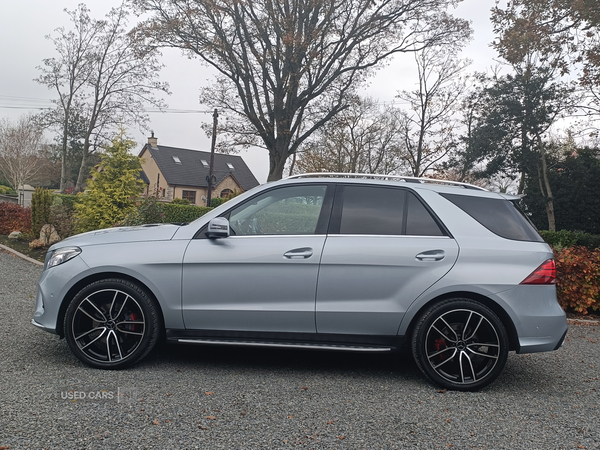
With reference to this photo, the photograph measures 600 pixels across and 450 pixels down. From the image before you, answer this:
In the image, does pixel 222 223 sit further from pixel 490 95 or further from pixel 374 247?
pixel 490 95

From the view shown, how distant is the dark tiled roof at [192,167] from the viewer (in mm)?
53713

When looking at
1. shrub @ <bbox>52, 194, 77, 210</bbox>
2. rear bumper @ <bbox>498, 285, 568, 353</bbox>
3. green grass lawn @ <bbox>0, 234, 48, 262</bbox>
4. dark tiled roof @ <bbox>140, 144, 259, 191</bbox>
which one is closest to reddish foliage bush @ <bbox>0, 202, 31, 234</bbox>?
green grass lawn @ <bbox>0, 234, 48, 262</bbox>

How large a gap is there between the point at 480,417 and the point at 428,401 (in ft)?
1.38

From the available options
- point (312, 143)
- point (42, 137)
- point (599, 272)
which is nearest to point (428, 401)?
point (599, 272)

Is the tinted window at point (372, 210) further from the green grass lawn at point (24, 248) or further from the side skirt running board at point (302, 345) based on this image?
the green grass lawn at point (24, 248)

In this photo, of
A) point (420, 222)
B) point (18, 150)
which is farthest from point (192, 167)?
point (420, 222)

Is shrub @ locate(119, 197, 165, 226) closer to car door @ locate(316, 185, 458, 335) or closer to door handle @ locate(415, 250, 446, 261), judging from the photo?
car door @ locate(316, 185, 458, 335)

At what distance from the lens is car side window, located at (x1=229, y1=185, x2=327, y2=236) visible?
454cm

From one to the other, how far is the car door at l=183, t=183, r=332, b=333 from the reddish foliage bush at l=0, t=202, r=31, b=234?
562 inches

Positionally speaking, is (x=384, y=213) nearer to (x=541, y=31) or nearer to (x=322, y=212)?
(x=322, y=212)

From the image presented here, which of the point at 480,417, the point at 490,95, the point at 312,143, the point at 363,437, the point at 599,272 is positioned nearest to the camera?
the point at 363,437

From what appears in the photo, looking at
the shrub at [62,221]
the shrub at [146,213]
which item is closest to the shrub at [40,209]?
the shrub at [62,221]

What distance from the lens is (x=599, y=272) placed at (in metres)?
8.11

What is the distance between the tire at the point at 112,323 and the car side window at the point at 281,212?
103 centimetres
